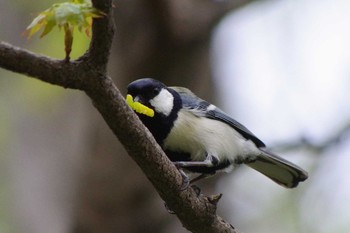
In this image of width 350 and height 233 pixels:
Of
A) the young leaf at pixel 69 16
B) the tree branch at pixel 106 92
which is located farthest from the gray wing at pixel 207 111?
the young leaf at pixel 69 16

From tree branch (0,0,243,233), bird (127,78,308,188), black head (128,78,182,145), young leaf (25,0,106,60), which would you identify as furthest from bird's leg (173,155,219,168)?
young leaf (25,0,106,60)

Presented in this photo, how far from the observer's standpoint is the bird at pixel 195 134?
2.50m

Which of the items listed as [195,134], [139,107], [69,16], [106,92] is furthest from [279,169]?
[69,16]

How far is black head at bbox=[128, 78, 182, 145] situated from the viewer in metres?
2.49

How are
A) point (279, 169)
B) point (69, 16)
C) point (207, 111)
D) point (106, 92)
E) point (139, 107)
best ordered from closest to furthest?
1. point (69, 16)
2. point (106, 92)
3. point (139, 107)
4. point (207, 111)
5. point (279, 169)

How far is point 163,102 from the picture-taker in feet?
8.40

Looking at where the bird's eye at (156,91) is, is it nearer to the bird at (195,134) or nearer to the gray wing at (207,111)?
the bird at (195,134)

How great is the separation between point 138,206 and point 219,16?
1.02 metres

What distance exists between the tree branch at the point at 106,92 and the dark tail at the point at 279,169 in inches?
34.4

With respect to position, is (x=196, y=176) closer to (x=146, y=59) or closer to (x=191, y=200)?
(x=191, y=200)

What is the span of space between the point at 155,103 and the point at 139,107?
8.5 inches

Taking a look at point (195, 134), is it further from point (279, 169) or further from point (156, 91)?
point (279, 169)

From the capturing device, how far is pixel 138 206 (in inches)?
131

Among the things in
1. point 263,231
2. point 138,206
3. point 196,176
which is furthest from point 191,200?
point 263,231
